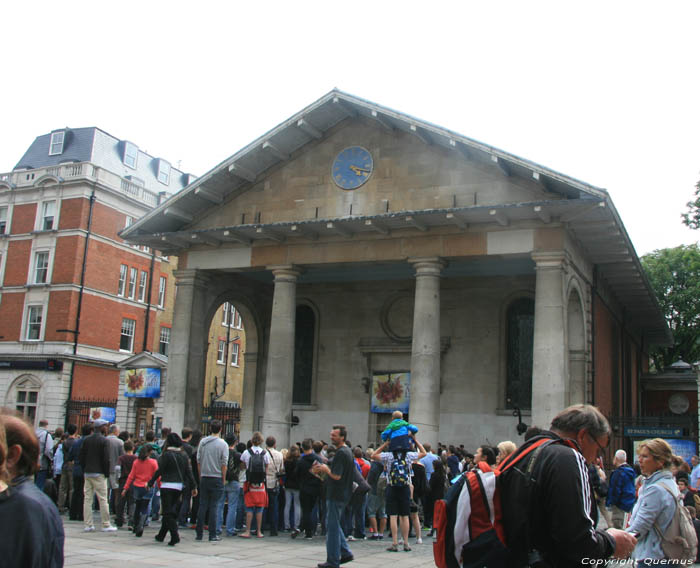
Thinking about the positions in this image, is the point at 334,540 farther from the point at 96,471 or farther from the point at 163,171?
the point at 163,171

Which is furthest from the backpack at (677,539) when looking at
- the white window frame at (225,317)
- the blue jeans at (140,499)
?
the white window frame at (225,317)

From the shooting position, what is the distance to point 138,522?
516 inches

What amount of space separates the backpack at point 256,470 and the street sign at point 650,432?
1214cm

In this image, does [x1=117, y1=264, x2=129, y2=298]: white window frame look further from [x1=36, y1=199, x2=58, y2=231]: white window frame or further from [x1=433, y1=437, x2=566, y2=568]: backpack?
[x1=433, y1=437, x2=566, y2=568]: backpack

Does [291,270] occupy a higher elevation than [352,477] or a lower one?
higher

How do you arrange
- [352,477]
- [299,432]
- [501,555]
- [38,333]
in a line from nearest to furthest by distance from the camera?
[501,555] < [352,477] < [299,432] < [38,333]

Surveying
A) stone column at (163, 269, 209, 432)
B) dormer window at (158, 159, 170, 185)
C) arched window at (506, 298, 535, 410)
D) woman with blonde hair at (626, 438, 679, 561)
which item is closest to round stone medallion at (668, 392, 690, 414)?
arched window at (506, 298, 535, 410)

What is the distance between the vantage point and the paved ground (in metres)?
10.5

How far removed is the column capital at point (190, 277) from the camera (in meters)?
23.7

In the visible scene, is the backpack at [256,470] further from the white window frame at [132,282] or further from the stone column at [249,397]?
the white window frame at [132,282]

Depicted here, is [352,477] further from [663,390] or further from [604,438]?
[663,390]

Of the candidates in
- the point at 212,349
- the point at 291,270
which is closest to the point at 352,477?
the point at 291,270

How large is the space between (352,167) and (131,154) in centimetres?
3229

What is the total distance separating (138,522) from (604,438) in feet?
35.7
